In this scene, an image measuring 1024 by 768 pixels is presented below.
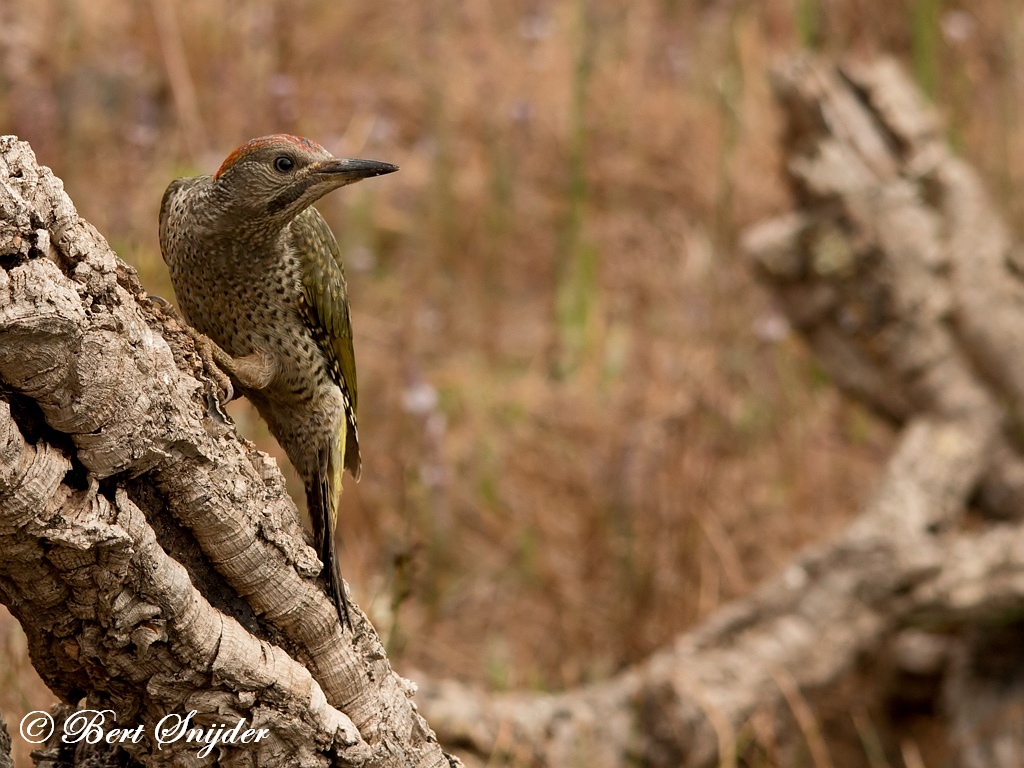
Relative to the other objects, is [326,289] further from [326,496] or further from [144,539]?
[144,539]

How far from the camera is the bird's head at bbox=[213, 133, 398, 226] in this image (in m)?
2.73

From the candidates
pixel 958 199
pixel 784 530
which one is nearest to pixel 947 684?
pixel 784 530

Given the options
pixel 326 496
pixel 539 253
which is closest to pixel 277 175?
pixel 326 496

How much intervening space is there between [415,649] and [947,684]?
7.07 feet

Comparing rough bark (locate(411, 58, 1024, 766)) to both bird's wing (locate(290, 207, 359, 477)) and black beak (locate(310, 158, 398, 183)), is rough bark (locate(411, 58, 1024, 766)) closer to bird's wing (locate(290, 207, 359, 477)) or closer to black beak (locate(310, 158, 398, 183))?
bird's wing (locate(290, 207, 359, 477))

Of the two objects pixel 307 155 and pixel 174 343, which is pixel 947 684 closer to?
pixel 307 155

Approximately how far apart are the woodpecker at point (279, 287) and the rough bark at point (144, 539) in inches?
13.3

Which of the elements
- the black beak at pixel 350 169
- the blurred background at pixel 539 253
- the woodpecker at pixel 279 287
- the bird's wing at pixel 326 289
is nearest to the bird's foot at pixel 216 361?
the woodpecker at pixel 279 287

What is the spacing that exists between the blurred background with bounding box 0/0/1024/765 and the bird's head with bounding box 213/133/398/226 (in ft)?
1.90

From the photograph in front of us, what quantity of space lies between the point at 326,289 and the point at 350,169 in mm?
355

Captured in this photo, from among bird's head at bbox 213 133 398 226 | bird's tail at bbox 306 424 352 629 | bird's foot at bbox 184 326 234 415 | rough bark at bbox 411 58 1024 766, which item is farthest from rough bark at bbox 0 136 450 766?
rough bark at bbox 411 58 1024 766

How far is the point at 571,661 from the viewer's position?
210 inches

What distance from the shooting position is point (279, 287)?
2920mm

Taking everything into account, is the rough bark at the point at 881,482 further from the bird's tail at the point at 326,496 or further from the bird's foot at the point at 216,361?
the bird's foot at the point at 216,361
